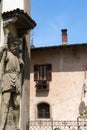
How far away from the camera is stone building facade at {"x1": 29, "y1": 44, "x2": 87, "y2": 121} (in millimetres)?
22359

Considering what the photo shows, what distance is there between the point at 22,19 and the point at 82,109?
1438cm

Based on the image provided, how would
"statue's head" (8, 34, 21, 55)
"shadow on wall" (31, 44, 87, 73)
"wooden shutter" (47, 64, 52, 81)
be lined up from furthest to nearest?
"wooden shutter" (47, 64, 52, 81) → "shadow on wall" (31, 44, 87, 73) → "statue's head" (8, 34, 21, 55)

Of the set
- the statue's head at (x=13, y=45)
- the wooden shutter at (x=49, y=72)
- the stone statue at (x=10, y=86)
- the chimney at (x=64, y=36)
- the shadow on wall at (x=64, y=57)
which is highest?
the chimney at (x=64, y=36)

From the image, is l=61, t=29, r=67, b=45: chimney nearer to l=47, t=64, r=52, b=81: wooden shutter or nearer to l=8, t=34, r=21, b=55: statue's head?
l=47, t=64, r=52, b=81: wooden shutter

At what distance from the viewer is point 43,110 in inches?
917

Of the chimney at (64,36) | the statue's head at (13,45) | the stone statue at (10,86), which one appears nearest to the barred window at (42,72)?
the chimney at (64,36)

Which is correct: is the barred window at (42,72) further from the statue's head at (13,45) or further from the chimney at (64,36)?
the statue's head at (13,45)

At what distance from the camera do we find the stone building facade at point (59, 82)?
22359 millimetres

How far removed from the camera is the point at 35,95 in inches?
914

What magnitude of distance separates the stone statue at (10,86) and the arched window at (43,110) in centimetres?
1534

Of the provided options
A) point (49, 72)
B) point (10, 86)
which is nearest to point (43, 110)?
point (49, 72)

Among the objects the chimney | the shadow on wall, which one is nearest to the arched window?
the shadow on wall

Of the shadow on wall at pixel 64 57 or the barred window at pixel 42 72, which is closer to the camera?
the shadow on wall at pixel 64 57

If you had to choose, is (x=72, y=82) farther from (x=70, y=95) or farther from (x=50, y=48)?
(x=50, y=48)
